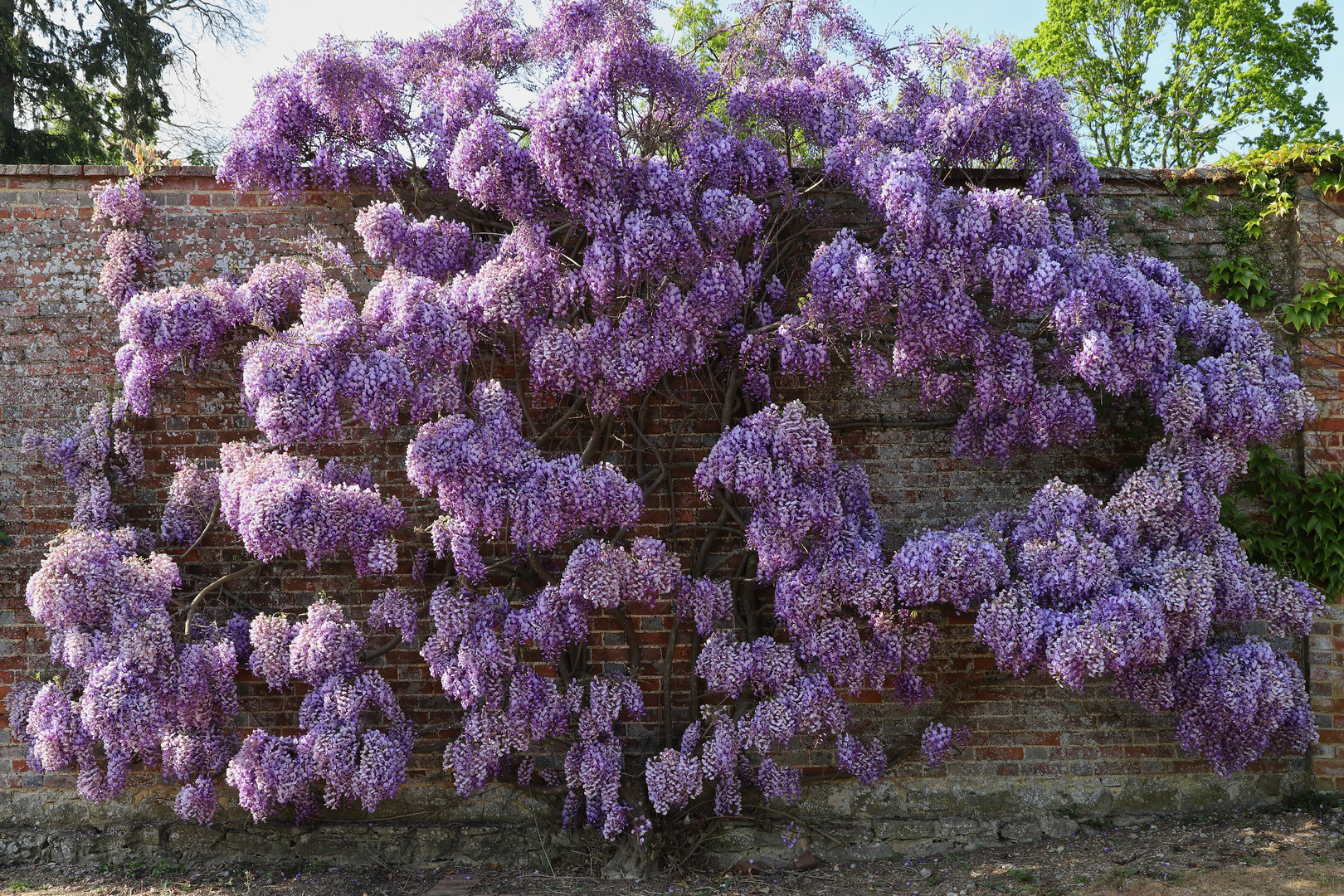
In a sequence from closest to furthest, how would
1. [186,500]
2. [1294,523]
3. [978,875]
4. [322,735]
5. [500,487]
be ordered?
[500,487] < [322,735] < [978,875] < [186,500] < [1294,523]

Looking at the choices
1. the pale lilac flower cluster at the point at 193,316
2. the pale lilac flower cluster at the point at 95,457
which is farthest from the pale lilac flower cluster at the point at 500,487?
the pale lilac flower cluster at the point at 95,457

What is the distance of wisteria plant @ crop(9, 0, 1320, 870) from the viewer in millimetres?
3650

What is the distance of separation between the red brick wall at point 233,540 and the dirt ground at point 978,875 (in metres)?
0.26

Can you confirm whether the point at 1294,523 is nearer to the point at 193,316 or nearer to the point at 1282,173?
the point at 1282,173

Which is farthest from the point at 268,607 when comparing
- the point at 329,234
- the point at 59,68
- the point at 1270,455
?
the point at 59,68

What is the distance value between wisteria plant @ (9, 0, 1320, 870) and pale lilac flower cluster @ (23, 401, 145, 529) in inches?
0.7

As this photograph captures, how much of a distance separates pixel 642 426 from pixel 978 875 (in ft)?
8.03

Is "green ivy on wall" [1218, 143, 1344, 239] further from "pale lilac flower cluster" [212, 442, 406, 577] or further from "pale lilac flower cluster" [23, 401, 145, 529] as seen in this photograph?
"pale lilac flower cluster" [23, 401, 145, 529]

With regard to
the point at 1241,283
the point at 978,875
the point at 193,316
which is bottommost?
the point at 978,875

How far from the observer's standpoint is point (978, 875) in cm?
396

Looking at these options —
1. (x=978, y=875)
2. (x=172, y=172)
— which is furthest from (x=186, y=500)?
(x=978, y=875)

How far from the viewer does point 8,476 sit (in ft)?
14.2

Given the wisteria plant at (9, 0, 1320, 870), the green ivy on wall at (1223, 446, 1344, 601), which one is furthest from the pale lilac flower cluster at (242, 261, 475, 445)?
the green ivy on wall at (1223, 446, 1344, 601)

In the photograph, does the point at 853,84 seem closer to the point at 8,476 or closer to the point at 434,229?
the point at 434,229
